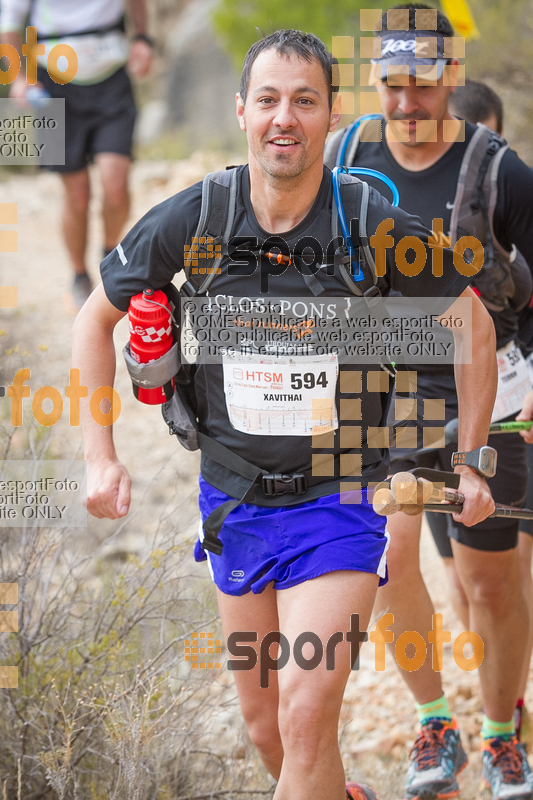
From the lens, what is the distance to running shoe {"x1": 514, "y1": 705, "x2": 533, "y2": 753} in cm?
352

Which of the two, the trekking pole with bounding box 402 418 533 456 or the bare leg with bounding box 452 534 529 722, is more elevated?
the trekking pole with bounding box 402 418 533 456

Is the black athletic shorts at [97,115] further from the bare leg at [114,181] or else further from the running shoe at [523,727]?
the running shoe at [523,727]

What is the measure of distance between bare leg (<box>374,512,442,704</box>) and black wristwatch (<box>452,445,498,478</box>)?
59 cm

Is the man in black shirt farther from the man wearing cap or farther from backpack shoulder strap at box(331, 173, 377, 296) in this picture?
the man wearing cap

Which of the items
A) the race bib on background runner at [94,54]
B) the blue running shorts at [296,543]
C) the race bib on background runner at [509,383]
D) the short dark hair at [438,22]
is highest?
the race bib on background runner at [94,54]

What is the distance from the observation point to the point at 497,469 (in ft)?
10.8

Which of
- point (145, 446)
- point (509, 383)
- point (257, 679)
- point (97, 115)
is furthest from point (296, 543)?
point (97, 115)

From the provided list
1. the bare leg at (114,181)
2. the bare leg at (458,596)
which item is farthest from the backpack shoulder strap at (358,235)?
the bare leg at (114,181)

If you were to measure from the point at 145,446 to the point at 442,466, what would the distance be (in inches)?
127

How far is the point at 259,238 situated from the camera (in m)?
2.47

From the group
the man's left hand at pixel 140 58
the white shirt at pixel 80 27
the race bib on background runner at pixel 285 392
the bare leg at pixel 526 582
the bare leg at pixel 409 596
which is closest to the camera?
the race bib on background runner at pixel 285 392

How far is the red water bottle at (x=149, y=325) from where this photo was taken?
2523mm

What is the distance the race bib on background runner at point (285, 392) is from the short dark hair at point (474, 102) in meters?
1.82

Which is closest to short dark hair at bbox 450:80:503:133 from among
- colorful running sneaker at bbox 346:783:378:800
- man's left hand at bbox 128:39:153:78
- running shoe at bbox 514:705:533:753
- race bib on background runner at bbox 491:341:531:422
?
race bib on background runner at bbox 491:341:531:422
